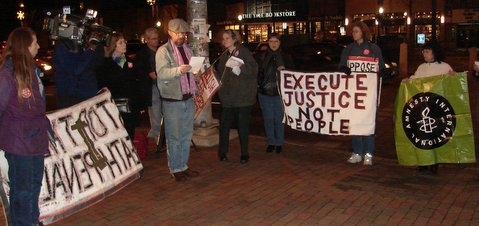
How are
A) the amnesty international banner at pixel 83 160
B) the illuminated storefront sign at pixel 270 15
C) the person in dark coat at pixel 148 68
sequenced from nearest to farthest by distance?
the amnesty international banner at pixel 83 160 → the person in dark coat at pixel 148 68 → the illuminated storefront sign at pixel 270 15

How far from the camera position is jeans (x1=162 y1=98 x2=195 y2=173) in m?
6.89

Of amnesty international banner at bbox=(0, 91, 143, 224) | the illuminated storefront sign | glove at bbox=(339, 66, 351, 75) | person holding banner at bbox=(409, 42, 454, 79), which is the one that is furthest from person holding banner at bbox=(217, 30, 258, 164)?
the illuminated storefront sign

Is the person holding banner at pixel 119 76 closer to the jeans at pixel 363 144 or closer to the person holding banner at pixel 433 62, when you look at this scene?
the jeans at pixel 363 144

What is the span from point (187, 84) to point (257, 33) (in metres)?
47.0

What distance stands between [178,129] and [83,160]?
61.1 inches

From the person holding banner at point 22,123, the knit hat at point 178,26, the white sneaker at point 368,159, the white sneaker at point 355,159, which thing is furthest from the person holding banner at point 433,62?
the person holding banner at point 22,123

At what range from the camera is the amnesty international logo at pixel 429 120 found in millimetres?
7039

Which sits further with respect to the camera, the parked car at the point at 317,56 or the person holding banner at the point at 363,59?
the parked car at the point at 317,56

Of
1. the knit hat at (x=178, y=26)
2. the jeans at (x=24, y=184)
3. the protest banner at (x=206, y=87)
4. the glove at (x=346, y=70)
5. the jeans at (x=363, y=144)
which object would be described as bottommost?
the jeans at (x=363, y=144)

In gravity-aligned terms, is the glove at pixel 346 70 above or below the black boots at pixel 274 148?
above

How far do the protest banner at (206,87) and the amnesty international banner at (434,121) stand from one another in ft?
7.94

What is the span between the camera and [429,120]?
7.13 m

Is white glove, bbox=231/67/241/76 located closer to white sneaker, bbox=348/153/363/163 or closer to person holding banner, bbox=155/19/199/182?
person holding banner, bbox=155/19/199/182

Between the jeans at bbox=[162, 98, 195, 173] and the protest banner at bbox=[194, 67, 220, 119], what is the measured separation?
38.6 inches
